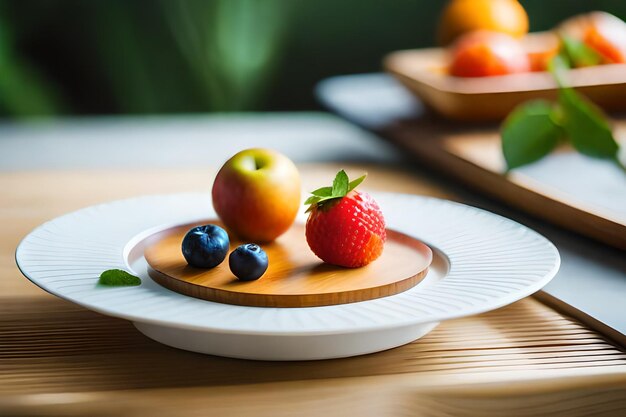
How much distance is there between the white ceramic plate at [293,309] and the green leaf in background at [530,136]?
121 mm

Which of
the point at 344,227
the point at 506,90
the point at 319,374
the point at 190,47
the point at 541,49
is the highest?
the point at 190,47

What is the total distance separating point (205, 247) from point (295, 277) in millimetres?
74

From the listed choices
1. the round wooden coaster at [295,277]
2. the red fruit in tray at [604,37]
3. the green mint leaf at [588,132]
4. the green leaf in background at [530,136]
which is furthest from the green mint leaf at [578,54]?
the round wooden coaster at [295,277]

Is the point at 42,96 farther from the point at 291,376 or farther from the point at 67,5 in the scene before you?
the point at 291,376

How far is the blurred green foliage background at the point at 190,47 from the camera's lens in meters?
2.50

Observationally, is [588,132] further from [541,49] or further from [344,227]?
[541,49]

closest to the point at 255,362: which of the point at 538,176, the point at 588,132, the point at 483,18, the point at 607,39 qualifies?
the point at 588,132

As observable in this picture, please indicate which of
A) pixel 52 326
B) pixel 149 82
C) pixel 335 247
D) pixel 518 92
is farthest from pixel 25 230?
pixel 149 82

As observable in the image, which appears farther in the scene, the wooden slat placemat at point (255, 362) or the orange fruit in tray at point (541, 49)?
the orange fruit in tray at point (541, 49)

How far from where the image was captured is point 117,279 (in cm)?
61

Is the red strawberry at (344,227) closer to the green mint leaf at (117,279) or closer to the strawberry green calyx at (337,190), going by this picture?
the strawberry green calyx at (337,190)

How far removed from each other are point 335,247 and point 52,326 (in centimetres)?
23

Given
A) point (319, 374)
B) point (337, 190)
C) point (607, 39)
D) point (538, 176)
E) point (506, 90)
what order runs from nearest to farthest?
1. point (319, 374)
2. point (337, 190)
3. point (538, 176)
4. point (506, 90)
5. point (607, 39)

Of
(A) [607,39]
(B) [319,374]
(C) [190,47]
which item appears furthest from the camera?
(C) [190,47]
